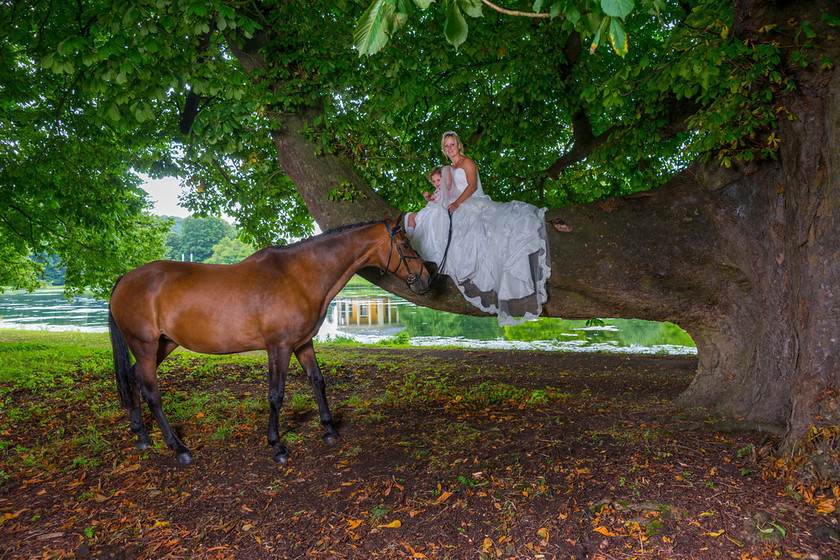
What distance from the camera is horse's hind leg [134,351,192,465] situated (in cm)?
478

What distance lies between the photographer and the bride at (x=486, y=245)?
4.98 meters

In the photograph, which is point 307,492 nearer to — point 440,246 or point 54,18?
point 440,246

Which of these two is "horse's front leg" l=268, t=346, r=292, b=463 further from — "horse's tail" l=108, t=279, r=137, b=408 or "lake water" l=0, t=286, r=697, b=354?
"lake water" l=0, t=286, r=697, b=354

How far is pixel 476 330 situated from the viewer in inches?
817

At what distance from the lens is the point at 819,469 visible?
3.40 metres

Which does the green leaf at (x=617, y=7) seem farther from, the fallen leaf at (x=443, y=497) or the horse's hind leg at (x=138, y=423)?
the horse's hind leg at (x=138, y=423)

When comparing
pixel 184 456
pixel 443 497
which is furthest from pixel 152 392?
pixel 443 497

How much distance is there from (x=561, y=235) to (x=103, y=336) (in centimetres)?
1618

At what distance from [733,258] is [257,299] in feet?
15.6

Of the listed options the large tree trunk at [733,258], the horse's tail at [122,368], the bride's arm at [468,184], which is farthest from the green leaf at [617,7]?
the horse's tail at [122,368]

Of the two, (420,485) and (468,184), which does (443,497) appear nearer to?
(420,485)

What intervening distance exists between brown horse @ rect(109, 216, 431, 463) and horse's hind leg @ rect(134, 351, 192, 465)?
10 mm

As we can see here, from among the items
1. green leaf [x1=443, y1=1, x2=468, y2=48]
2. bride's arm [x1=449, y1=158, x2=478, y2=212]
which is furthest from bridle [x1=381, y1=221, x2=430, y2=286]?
green leaf [x1=443, y1=1, x2=468, y2=48]

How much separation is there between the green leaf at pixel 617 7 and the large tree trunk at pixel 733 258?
10.7ft
